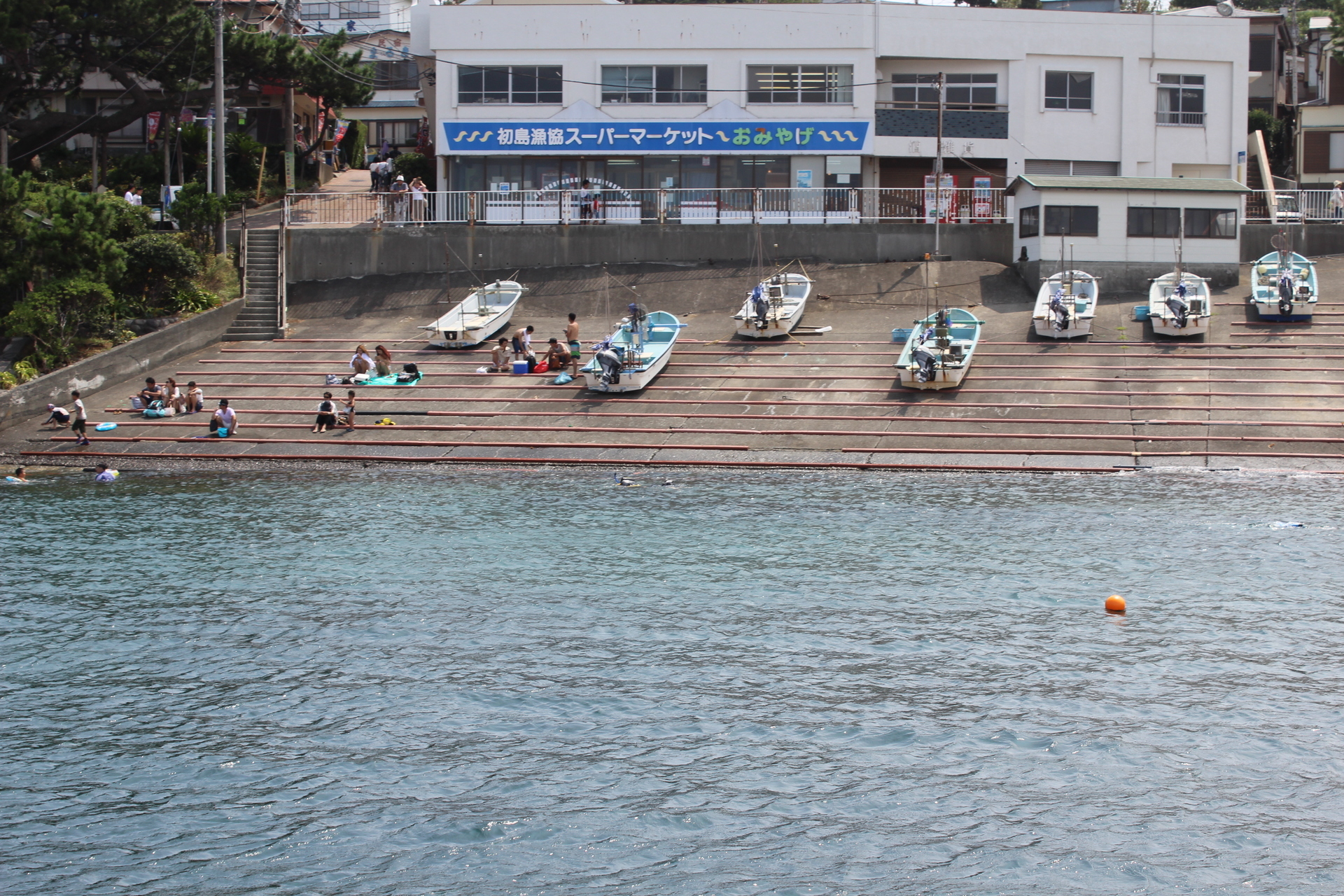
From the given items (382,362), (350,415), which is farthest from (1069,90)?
(350,415)

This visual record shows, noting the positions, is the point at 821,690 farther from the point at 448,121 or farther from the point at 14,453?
the point at 448,121

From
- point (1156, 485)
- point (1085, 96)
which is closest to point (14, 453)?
point (1156, 485)

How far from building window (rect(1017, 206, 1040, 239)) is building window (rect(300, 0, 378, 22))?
65.9 metres

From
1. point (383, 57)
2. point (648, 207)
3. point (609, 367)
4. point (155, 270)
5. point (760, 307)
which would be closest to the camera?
point (609, 367)

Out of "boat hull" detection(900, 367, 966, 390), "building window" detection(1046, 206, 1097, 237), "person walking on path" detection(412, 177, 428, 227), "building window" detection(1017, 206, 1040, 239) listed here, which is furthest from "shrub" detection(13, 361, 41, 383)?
"building window" detection(1046, 206, 1097, 237)

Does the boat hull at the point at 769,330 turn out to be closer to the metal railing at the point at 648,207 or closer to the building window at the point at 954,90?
the metal railing at the point at 648,207

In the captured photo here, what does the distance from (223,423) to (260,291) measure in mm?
9903

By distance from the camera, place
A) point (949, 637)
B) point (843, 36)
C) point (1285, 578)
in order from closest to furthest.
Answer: point (949, 637), point (1285, 578), point (843, 36)

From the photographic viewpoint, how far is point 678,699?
14859 mm

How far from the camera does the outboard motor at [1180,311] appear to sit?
3450 centimetres

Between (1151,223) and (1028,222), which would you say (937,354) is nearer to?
(1028,222)

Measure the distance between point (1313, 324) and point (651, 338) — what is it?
710 inches

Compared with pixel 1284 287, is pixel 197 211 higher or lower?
higher

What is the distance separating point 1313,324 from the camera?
35.3 metres
